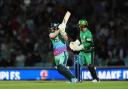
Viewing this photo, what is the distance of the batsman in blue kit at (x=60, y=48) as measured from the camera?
18.9m

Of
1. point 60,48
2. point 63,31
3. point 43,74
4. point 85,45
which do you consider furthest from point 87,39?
point 43,74

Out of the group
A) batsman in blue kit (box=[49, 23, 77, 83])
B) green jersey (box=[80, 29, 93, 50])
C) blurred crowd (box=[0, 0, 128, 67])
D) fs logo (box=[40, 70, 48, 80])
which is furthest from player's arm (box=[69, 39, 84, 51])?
blurred crowd (box=[0, 0, 128, 67])

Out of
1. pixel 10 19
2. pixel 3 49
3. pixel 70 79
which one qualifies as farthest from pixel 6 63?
pixel 70 79

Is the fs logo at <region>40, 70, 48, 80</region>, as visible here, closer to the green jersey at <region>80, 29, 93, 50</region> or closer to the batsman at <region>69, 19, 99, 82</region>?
the batsman at <region>69, 19, 99, 82</region>

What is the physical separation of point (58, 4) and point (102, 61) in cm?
544

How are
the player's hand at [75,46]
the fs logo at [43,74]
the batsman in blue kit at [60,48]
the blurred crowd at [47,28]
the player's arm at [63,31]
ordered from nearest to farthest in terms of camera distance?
the player's arm at [63,31] < the batsman in blue kit at [60,48] < the player's hand at [75,46] < the fs logo at [43,74] < the blurred crowd at [47,28]

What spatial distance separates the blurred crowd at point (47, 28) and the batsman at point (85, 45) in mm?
4331

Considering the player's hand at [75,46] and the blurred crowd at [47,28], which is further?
the blurred crowd at [47,28]

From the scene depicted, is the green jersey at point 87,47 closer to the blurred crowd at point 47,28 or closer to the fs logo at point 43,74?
the fs logo at point 43,74

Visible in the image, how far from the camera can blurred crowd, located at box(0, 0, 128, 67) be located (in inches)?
1021

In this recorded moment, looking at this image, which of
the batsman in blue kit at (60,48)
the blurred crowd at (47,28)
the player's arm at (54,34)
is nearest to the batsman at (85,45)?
the batsman in blue kit at (60,48)

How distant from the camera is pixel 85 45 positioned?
19969 mm

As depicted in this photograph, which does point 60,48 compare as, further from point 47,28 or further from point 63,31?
point 47,28

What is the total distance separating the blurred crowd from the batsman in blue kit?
17.2 feet
